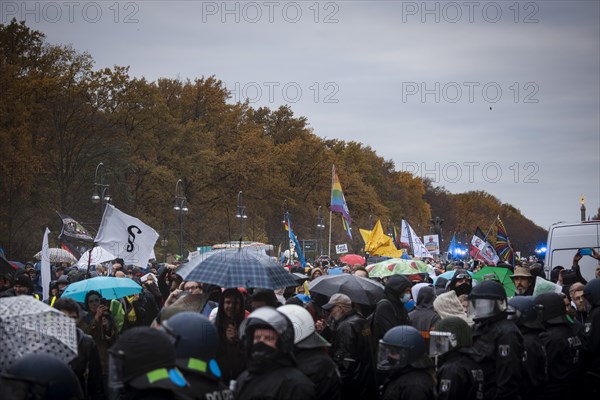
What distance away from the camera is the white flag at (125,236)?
16.7m

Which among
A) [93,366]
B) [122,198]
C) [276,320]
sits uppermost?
[122,198]

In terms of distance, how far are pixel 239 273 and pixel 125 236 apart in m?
7.87

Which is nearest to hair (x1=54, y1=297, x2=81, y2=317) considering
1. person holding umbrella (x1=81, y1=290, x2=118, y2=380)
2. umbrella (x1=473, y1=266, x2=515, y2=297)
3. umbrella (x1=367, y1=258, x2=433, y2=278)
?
person holding umbrella (x1=81, y1=290, x2=118, y2=380)

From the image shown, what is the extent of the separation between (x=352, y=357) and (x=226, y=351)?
4.01 feet

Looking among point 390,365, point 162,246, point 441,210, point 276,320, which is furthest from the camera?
point 441,210

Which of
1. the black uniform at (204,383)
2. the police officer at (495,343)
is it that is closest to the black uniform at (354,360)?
the police officer at (495,343)

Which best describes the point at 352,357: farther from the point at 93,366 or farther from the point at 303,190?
the point at 303,190

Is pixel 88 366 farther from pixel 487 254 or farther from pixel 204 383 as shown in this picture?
pixel 487 254

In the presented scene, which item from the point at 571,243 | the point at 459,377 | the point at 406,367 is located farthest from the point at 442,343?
the point at 571,243

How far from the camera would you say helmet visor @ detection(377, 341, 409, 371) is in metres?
7.14

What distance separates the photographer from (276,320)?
19.9 feet

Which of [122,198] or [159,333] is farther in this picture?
[122,198]

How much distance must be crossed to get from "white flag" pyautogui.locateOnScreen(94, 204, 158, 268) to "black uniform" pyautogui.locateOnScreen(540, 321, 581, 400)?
884cm

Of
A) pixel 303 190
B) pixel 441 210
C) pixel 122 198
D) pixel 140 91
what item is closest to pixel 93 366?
pixel 122 198
